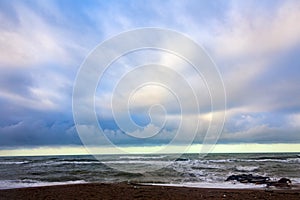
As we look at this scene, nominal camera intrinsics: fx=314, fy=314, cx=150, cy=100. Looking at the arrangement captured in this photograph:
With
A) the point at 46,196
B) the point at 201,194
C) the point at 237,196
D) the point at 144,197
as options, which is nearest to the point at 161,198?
the point at 144,197

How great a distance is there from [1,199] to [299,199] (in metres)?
11.7

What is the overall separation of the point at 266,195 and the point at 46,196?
907 cm

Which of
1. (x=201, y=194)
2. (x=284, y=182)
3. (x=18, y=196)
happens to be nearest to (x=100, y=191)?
(x=18, y=196)

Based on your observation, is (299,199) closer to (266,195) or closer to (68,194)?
(266,195)

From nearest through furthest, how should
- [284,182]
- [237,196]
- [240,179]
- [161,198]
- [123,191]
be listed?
1. [161,198]
2. [237,196]
3. [123,191]
4. [284,182]
5. [240,179]

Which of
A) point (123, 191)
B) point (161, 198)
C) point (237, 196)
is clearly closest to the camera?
point (161, 198)

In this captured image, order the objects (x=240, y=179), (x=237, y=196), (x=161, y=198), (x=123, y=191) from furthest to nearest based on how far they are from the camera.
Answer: (x=240, y=179) < (x=123, y=191) < (x=237, y=196) < (x=161, y=198)

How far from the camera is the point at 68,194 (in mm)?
12961

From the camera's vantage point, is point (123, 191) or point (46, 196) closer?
point (46, 196)

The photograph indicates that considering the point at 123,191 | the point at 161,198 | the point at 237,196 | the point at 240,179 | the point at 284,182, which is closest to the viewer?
the point at 161,198

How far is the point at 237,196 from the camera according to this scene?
12.9 metres

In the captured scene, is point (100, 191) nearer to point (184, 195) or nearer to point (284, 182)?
point (184, 195)

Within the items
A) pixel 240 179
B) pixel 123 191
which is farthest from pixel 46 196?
pixel 240 179

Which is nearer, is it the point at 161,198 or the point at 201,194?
the point at 161,198
